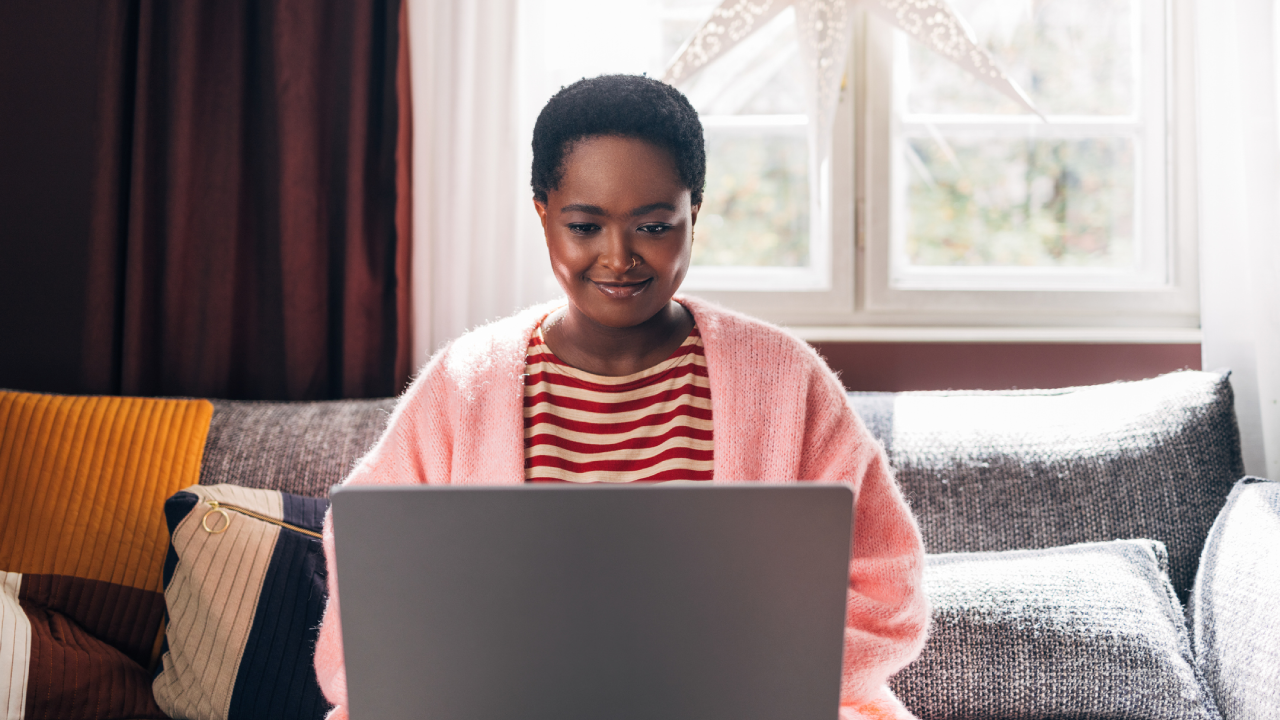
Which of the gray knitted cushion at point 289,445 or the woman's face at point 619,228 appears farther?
the gray knitted cushion at point 289,445

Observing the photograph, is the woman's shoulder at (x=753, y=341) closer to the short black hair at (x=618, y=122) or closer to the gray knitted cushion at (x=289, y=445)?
the short black hair at (x=618, y=122)

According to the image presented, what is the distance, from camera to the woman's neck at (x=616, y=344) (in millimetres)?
966

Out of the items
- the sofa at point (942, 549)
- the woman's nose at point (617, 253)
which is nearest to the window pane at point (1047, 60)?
the sofa at point (942, 549)

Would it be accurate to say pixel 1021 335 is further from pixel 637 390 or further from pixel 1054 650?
pixel 637 390

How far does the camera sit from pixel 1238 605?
1193 millimetres

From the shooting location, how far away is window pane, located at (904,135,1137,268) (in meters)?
1.99

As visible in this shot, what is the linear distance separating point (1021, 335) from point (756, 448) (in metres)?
1.21

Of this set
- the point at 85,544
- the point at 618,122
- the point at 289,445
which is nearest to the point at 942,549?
the point at 618,122

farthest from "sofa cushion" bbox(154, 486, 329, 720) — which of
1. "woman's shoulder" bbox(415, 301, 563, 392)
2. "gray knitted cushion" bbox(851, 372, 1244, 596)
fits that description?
"gray knitted cushion" bbox(851, 372, 1244, 596)

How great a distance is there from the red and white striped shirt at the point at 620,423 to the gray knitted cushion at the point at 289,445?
0.62m

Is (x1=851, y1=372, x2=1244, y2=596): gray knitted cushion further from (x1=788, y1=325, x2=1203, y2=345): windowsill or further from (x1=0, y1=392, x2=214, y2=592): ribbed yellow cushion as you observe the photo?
(x1=0, y1=392, x2=214, y2=592): ribbed yellow cushion

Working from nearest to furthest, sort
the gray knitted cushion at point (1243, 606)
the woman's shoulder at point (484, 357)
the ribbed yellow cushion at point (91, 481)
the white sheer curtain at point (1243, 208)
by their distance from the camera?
the woman's shoulder at point (484, 357), the gray knitted cushion at point (1243, 606), the ribbed yellow cushion at point (91, 481), the white sheer curtain at point (1243, 208)

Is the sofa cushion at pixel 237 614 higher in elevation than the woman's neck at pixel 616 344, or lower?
lower

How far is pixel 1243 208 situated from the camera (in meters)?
1.69
